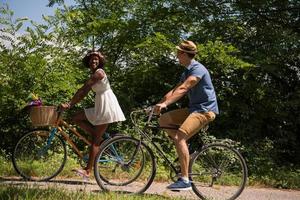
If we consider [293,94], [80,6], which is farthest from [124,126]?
[293,94]

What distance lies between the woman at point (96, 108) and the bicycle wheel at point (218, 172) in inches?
53.8

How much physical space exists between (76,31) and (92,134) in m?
4.20

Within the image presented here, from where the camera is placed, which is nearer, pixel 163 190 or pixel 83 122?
pixel 83 122

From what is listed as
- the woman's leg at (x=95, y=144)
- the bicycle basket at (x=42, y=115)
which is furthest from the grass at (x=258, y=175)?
the bicycle basket at (x=42, y=115)

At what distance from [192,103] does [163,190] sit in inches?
66.8

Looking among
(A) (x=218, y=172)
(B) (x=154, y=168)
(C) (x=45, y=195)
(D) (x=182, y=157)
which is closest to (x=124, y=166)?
(B) (x=154, y=168)

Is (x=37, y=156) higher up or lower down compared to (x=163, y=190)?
higher up

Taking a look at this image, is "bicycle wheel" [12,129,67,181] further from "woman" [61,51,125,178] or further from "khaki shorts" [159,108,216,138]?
"khaki shorts" [159,108,216,138]

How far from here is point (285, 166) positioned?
1112 centimetres

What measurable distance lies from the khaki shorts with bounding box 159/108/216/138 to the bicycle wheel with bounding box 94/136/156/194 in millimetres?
487

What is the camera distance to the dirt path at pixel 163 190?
285 inches

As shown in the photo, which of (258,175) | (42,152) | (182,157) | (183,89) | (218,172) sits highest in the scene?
(183,89)

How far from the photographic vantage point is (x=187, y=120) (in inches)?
261

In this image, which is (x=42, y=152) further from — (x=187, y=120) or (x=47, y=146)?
(x=187, y=120)
